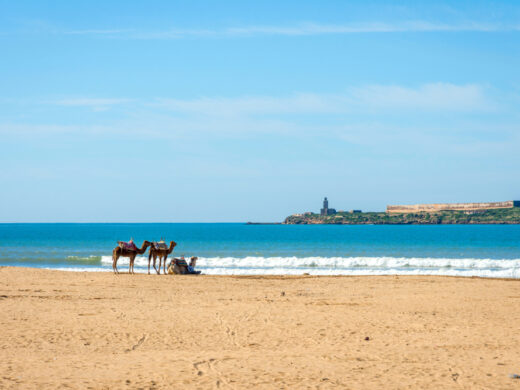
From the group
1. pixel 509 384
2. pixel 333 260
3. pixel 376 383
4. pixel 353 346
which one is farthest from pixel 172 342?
pixel 333 260

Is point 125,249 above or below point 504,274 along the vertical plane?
above

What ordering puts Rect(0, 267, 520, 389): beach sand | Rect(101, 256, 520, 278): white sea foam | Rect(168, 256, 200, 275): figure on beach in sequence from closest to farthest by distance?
1. Rect(0, 267, 520, 389): beach sand
2. Rect(168, 256, 200, 275): figure on beach
3. Rect(101, 256, 520, 278): white sea foam

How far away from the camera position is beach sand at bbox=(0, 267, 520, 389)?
9.26 meters

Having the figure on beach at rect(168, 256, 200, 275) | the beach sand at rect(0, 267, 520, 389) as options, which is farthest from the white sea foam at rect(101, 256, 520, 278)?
the beach sand at rect(0, 267, 520, 389)

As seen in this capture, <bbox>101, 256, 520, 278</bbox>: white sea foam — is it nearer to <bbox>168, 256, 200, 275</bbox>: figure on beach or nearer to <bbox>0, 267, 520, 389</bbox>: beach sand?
<bbox>168, 256, 200, 275</bbox>: figure on beach

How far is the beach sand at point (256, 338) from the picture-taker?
9.26 m

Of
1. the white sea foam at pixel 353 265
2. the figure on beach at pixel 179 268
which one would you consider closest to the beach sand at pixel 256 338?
the figure on beach at pixel 179 268

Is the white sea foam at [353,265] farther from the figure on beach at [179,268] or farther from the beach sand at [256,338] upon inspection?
the beach sand at [256,338]

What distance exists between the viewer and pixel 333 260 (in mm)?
44031

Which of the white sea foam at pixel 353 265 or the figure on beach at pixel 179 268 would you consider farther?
the white sea foam at pixel 353 265

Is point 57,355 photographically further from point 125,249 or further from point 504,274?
point 504,274

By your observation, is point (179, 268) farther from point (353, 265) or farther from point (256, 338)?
point (353, 265)

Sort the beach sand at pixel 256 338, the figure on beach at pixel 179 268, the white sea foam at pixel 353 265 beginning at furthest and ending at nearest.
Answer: the white sea foam at pixel 353 265 → the figure on beach at pixel 179 268 → the beach sand at pixel 256 338

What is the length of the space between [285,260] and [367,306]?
27661 millimetres
